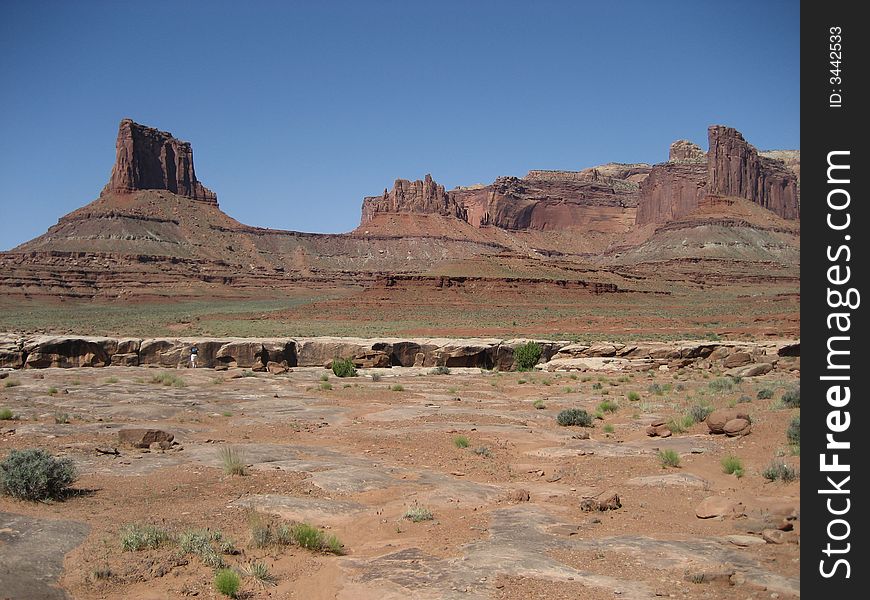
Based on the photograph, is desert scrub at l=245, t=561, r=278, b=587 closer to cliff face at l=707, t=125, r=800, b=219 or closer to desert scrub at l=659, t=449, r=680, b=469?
desert scrub at l=659, t=449, r=680, b=469

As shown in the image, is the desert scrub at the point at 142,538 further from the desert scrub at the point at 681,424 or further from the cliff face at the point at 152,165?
the cliff face at the point at 152,165

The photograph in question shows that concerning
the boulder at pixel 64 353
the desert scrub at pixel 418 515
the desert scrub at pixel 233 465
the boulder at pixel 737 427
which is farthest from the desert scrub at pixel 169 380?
the boulder at pixel 737 427

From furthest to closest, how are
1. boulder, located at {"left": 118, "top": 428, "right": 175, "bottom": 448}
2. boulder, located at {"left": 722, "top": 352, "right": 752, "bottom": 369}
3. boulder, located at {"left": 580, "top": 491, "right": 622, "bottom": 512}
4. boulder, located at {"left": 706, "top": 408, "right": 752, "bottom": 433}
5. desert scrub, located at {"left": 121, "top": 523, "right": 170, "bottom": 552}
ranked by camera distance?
boulder, located at {"left": 722, "top": 352, "right": 752, "bottom": 369}
boulder, located at {"left": 706, "top": 408, "right": 752, "bottom": 433}
boulder, located at {"left": 118, "top": 428, "right": 175, "bottom": 448}
boulder, located at {"left": 580, "top": 491, "right": 622, "bottom": 512}
desert scrub, located at {"left": 121, "top": 523, "right": 170, "bottom": 552}

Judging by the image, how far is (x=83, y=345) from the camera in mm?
33156

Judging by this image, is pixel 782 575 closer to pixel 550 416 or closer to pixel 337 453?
pixel 337 453

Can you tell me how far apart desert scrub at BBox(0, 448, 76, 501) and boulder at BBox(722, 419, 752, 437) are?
37.5ft

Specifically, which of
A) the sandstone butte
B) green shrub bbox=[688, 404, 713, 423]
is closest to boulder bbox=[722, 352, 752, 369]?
green shrub bbox=[688, 404, 713, 423]

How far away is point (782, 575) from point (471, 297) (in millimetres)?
73264

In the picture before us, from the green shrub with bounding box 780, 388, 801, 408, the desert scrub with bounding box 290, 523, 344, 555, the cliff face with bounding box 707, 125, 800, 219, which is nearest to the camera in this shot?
the desert scrub with bounding box 290, 523, 344, 555

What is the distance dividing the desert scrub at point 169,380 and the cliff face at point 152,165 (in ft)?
462

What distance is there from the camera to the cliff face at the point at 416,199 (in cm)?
18675

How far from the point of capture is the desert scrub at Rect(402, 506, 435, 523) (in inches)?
372

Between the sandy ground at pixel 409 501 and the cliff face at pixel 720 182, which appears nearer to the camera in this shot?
the sandy ground at pixel 409 501

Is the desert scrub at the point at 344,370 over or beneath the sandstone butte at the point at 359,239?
beneath
